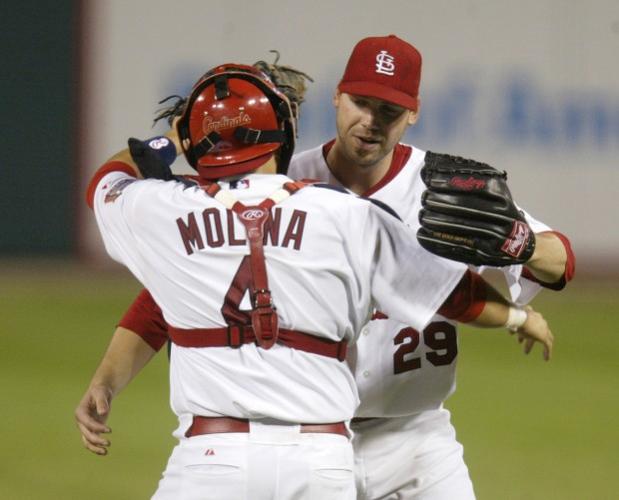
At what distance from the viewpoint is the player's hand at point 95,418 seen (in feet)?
13.1

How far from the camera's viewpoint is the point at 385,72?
455 centimetres

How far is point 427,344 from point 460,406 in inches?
171

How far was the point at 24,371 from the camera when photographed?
9.84 meters

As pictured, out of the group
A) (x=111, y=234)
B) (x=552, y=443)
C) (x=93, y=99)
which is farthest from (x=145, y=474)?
(x=93, y=99)

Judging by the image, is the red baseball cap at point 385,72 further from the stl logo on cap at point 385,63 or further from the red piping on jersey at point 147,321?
the red piping on jersey at point 147,321

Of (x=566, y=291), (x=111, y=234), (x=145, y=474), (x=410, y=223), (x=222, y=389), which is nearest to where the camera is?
(x=222, y=389)

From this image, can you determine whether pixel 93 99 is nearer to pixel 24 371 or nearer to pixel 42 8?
pixel 42 8

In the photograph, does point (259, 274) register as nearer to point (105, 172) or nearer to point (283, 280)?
point (283, 280)

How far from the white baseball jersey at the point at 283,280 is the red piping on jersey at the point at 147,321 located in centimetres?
56

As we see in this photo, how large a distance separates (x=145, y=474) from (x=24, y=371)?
9.99ft

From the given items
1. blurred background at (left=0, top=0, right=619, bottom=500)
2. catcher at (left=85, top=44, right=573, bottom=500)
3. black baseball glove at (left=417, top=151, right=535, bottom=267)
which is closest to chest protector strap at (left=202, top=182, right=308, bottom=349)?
black baseball glove at (left=417, top=151, right=535, bottom=267)

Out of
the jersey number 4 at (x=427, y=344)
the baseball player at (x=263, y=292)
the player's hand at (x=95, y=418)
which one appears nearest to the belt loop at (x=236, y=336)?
the baseball player at (x=263, y=292)

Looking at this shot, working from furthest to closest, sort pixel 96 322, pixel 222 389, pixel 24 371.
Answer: pixel 96 322 → pixel 24 371 → pixel 222 389

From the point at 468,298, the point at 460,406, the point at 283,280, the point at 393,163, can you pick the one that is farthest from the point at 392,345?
the point at 460,406
